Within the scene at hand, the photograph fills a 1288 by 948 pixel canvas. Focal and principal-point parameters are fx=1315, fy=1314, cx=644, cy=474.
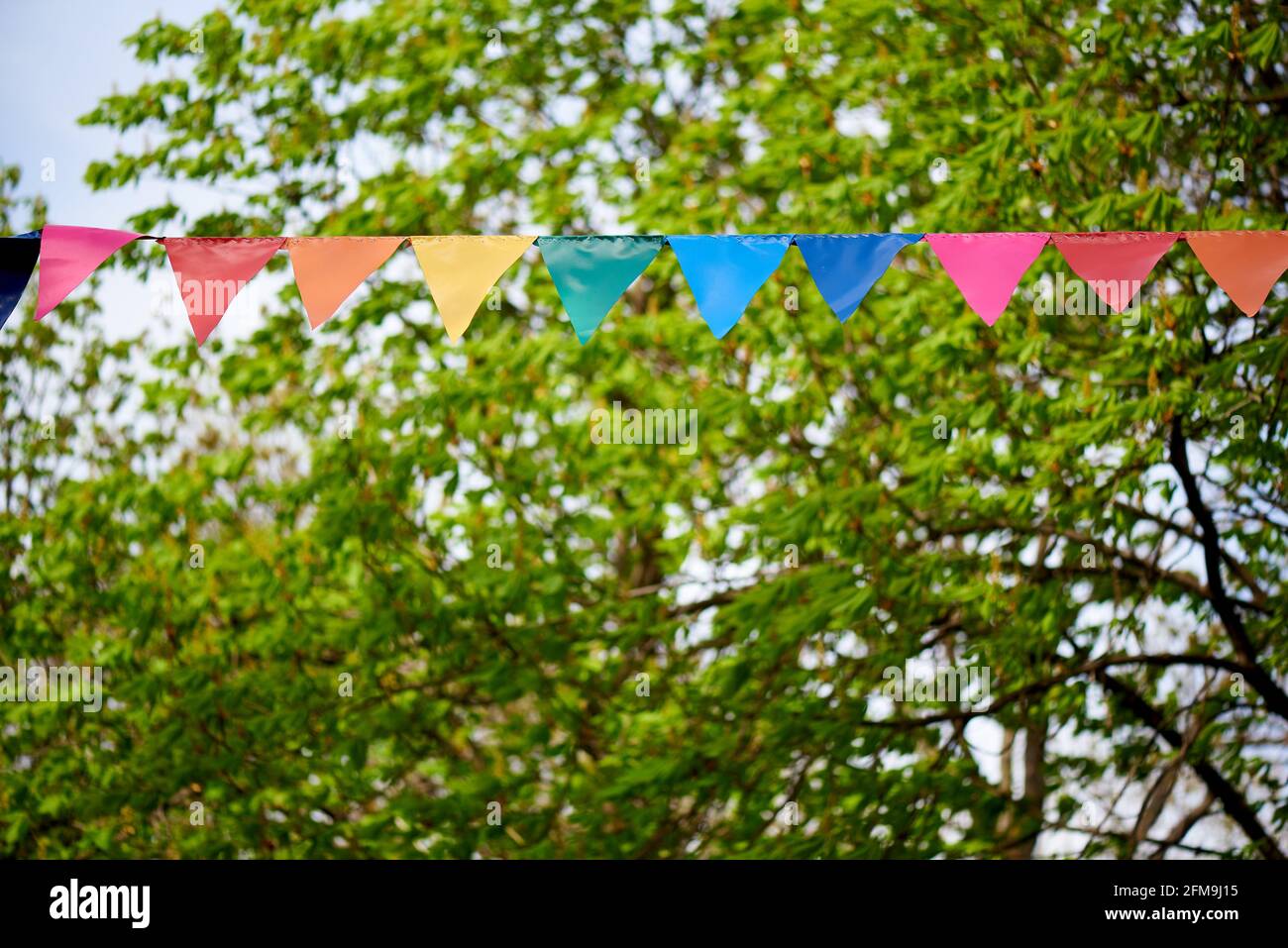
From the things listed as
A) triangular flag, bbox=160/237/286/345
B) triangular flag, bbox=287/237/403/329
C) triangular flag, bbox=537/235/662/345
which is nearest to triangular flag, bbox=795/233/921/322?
triangular flag, bbox=537/235/662/345

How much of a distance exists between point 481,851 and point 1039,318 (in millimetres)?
3904

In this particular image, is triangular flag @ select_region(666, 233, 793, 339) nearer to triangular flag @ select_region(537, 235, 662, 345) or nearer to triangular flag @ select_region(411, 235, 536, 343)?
triangular flag @ select_region(537, 235, 662, 345)

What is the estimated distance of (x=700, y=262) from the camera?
3662 mm

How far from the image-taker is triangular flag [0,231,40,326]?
3.64 m

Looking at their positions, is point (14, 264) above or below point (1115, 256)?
above

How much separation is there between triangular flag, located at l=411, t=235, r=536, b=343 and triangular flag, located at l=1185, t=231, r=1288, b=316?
6.17 ft

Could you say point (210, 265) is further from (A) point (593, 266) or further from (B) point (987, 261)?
(B) point (987, 261)

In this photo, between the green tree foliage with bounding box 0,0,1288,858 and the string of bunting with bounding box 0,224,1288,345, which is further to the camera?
the green tree foliage with bounding box 0,0,1288,858

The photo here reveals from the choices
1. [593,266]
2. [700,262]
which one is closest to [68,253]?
[593,266]

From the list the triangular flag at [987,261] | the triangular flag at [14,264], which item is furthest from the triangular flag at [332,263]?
the triangular flag at [987,261]

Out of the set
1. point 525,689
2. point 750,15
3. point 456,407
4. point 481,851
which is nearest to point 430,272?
point 456,407

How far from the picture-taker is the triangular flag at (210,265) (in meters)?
3.69

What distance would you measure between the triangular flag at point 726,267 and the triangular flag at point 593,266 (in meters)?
0.12

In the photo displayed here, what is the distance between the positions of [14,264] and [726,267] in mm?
1980
